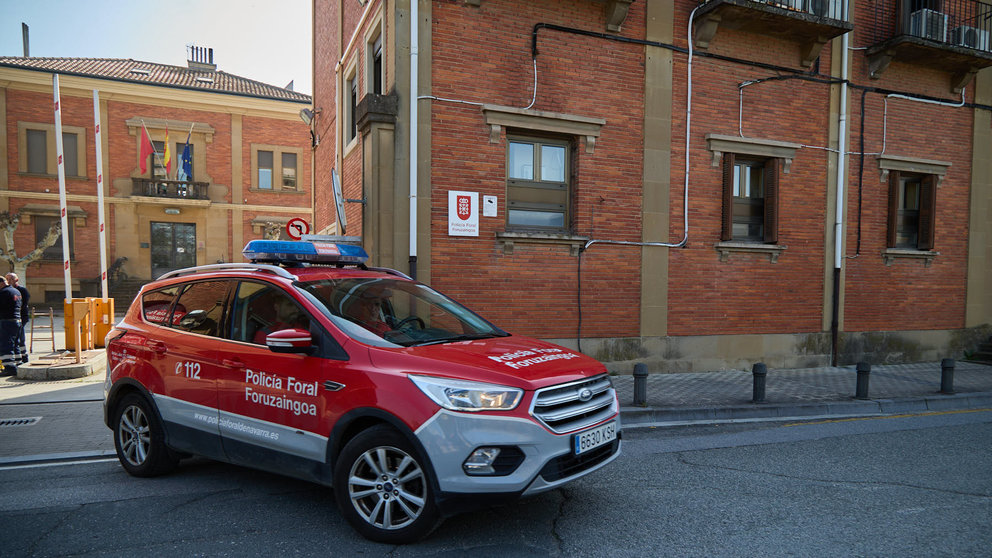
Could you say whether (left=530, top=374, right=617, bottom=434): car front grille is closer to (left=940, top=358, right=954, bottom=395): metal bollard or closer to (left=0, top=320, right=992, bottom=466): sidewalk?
(left=0, top=320, right=992, bottom=466): sidewalk

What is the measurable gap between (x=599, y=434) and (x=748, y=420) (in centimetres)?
449

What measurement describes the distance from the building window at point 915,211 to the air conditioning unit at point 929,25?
2948mm

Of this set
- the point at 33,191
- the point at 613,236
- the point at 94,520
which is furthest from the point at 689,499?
the point at 33,191

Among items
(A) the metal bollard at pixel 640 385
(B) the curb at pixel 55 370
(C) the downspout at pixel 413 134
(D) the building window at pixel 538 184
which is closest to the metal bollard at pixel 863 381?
(A) the metal bollard at pixel 640 385

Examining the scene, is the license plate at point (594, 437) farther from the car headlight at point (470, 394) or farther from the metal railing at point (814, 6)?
the metal railing at point (814, 6)

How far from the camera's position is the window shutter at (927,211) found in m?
13.1

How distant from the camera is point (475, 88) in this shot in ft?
31.2

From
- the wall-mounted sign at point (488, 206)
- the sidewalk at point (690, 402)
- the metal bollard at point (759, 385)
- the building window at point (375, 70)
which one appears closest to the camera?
the sidewalk at point (690, 402)

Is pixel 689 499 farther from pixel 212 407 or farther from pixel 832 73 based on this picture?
pixel 832 73

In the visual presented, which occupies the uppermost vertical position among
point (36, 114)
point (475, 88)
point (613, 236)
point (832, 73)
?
point (36, 114)

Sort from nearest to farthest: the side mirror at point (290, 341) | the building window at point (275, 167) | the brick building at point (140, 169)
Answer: the side mirror at point (290, 341) → the brick building at point (140, 169) → the building window at point (275, 167)

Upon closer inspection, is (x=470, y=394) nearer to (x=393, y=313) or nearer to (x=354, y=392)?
(x=354, y=392)

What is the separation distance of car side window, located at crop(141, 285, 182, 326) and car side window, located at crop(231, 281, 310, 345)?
96cm

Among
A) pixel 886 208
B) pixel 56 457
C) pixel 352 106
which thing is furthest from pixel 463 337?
pixel 886 208
